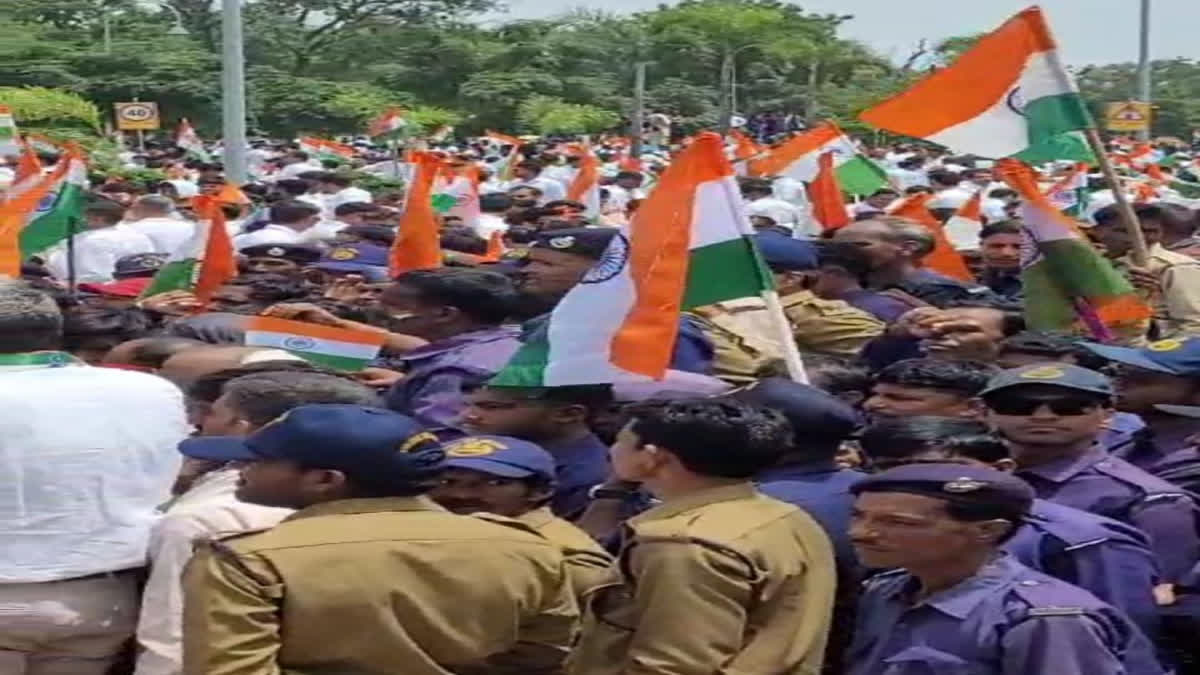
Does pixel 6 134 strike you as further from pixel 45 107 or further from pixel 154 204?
pixel 45 107

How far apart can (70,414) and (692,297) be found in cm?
172

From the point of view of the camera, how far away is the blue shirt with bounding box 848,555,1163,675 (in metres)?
3.20

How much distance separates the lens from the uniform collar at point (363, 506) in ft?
10.7

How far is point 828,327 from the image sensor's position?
21.1ft

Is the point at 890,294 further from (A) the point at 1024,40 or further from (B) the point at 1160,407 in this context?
(B) the point at 1160,407

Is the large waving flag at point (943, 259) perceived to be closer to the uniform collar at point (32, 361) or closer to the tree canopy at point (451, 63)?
the uniform collar at point (32, 361)

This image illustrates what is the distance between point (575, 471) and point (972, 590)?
1376 millimetres

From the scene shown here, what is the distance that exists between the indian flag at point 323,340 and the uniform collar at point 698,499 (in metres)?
2.40

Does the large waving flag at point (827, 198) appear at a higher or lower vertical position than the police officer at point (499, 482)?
lower

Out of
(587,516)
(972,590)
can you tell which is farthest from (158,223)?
(972,590)

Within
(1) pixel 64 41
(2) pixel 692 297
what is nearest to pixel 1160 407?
(2) pixel 692 297

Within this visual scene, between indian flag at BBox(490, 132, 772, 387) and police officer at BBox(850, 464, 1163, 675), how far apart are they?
1068 mm

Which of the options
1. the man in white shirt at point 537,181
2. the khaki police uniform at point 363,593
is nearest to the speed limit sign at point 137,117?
the man in white shirt at point 537,181

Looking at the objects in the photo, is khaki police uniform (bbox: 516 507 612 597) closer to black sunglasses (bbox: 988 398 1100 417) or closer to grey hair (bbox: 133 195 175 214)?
black sunglasses (bbox: 988 398 1100 417)
